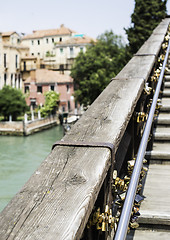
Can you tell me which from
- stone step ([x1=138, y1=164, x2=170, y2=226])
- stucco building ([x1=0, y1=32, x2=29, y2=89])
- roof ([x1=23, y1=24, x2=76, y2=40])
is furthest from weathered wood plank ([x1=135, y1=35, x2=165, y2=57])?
roof ([x1=23, y1=24, x2=76, y2=40])

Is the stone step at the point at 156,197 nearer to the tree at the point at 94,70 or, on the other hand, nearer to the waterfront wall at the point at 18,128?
the tree at the point at 94,70

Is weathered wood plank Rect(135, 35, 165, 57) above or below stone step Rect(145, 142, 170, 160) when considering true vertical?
above

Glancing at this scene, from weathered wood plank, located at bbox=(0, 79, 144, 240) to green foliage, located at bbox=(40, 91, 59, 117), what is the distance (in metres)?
30.2

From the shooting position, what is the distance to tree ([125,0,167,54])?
68.2ft

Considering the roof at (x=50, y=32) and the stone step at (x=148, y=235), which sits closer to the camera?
the stone step at (x=148, y=235)

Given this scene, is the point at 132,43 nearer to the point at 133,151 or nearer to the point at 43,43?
the point at 133,151

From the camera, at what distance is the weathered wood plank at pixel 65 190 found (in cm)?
76

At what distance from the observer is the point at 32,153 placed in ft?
70.8

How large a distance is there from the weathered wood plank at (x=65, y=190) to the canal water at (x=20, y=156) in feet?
38.3

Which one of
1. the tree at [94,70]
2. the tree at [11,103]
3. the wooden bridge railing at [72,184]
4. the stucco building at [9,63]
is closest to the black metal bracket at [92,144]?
the wooden bridge railing at [72,184]

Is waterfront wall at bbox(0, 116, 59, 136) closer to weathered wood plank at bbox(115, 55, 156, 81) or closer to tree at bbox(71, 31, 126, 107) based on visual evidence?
tree at bbox(71, 31, 126, 107)

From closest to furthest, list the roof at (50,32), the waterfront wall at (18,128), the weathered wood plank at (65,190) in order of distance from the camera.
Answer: the weathered wood plank at (65,190) < the waterfront wall at (18,128) < the roof at (50,32)

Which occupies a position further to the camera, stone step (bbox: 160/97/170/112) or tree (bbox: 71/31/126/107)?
tree (bbox: 71/31/126/107)

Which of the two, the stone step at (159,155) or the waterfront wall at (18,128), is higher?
the stone step at (159,155)
